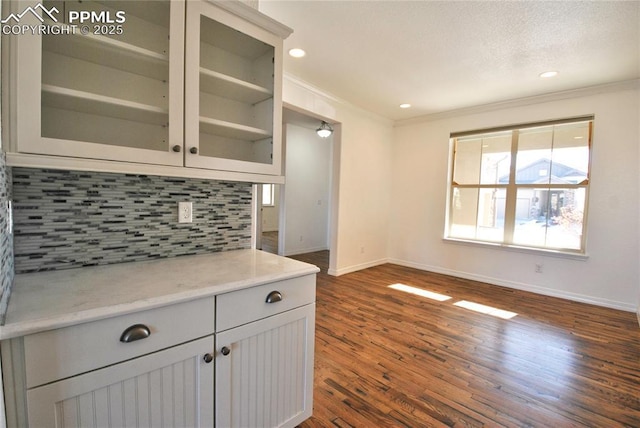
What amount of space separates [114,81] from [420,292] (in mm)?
3661

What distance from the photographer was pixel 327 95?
385cm

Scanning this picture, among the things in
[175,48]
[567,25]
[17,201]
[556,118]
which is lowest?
[17,201]

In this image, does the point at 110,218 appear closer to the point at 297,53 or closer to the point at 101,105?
the point at 101,105

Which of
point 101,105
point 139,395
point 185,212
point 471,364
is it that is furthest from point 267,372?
point 471,364

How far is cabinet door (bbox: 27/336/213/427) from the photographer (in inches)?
32.1

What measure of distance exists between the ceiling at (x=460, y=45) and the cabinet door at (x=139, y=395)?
2.29 metres

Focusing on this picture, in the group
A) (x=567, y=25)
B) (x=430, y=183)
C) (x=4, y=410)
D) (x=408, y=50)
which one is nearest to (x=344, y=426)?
(x=4, y=410)

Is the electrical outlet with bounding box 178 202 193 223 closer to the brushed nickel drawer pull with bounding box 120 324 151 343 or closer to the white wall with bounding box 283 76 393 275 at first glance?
the brushed nickel drawer pull with bounding box 120 324 151 343

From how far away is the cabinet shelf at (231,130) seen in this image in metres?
1.47

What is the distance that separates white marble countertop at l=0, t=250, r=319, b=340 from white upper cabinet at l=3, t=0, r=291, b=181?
446 mm

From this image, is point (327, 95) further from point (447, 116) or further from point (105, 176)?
point (105, 176)

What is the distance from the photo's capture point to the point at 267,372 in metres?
1.28

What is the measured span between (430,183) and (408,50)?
2557mm

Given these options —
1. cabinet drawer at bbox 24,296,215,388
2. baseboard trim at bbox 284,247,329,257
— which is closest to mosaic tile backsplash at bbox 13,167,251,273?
cabinet drawer at bbox 24,296,215,388
